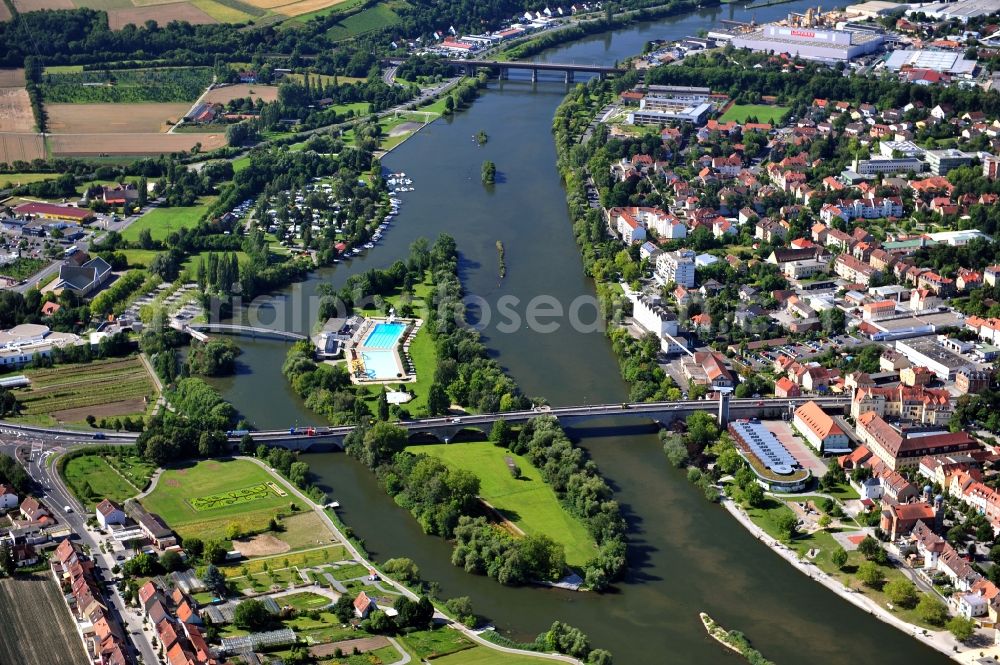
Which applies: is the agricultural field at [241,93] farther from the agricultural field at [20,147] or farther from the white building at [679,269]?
the white building at [679,269]

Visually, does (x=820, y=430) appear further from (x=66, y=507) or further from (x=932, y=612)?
(x=66, y=507)

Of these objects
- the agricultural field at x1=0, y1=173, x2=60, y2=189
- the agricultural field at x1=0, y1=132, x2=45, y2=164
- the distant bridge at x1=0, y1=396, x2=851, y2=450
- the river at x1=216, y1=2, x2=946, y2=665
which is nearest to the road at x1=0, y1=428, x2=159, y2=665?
the distant bridge at x1=0, y1=396, x2=851, y2=450

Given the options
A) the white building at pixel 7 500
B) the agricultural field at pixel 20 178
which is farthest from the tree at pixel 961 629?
the agricultural field at pixel 20 178

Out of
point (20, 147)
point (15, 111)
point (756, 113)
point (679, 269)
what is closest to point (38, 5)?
point (15, 111)

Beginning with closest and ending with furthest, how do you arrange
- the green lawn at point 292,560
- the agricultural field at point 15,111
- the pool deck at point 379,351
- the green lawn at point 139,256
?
the green lawn at point 292,560 < the pool deck at point 379,351 < the green lawn at point 139,256 < the agricultural field at point 15,111

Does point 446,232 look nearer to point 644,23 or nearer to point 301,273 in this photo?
point 301,273

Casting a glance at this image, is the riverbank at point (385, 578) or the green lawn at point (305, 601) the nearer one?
the riverbank at point (385, 578)

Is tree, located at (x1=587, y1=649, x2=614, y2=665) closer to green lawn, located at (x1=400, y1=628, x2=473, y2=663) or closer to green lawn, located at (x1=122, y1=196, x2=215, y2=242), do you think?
green lawn, located at (x1=400, y1=628, x2=473, y2=663)
